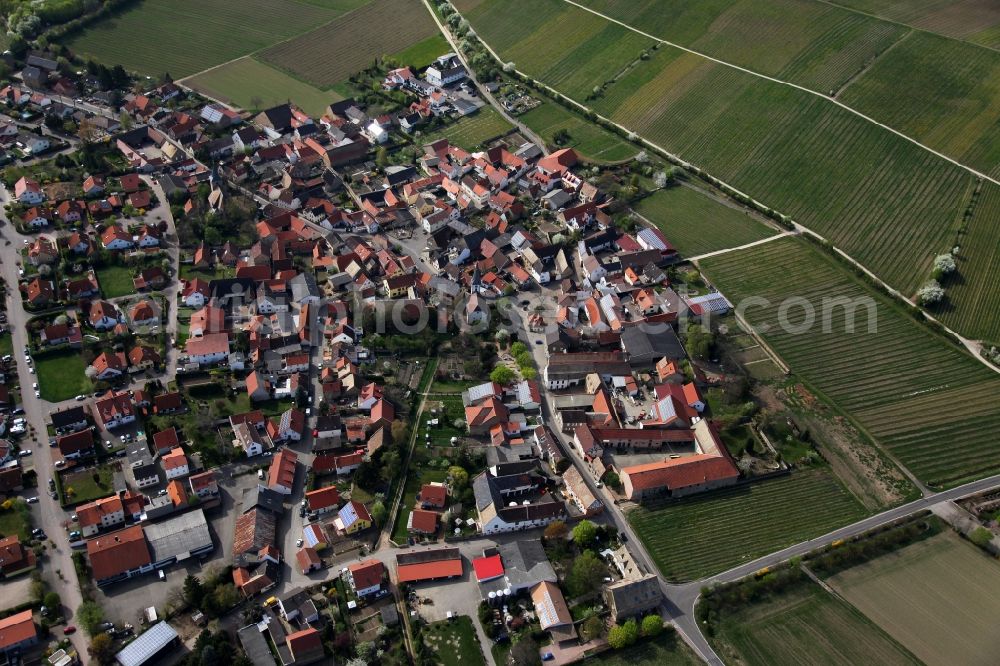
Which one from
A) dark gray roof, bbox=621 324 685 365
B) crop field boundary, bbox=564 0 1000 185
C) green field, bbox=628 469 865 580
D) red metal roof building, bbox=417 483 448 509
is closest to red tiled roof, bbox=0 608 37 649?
red metal roof building, bbox=417 483 448 509

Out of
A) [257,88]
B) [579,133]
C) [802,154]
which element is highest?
[257,88]

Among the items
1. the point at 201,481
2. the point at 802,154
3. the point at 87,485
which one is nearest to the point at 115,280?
the point at 87,485

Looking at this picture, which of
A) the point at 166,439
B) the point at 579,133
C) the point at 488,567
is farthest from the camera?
the point at 579,133

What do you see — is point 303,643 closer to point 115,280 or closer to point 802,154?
point 115,280

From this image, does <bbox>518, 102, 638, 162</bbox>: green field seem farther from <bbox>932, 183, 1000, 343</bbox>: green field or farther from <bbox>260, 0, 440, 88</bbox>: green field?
<bbox>932, 183, 1000, 343</bbox>: green field

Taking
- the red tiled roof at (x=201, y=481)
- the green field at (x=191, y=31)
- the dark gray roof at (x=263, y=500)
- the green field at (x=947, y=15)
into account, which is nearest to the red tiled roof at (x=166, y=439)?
the red tiled roof at (x=201, y=481)

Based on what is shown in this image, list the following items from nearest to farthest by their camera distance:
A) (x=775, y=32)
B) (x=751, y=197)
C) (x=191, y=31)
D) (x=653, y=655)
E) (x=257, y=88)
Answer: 1. (x=653, y=655)
2. (x=751, y=197)
3. (x=257, y=88)
4. (x=775, y=32)
5. (x=191, y=31)

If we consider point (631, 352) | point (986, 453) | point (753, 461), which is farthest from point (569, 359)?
point (986, 453)
